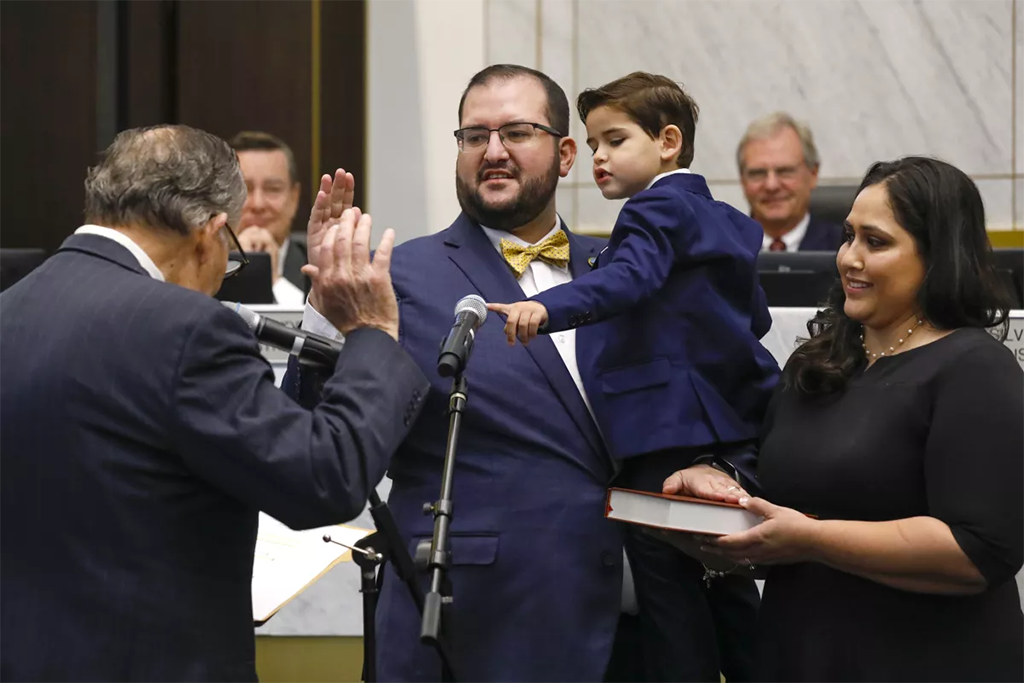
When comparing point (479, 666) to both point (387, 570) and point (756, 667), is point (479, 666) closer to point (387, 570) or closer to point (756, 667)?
point (387, 570)

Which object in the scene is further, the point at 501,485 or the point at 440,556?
the point at 501,485

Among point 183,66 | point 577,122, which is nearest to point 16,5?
point 183,66

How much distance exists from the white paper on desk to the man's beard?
0.69 metres

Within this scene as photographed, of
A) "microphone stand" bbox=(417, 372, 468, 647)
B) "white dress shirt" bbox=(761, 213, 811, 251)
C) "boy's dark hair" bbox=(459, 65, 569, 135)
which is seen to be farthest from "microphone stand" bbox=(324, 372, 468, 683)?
"white dress shirt" bbox=(761, 213, 811, 251)

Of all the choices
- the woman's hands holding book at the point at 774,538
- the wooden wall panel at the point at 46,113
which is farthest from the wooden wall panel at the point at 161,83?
the woman's hands holding book at the point at 774,538

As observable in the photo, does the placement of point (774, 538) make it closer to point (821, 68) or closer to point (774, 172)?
point (774, 172)

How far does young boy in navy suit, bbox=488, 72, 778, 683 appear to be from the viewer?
8.19 feet

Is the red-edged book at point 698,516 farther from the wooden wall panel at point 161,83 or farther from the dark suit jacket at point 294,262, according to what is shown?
the wooden wall panel at point 161,83

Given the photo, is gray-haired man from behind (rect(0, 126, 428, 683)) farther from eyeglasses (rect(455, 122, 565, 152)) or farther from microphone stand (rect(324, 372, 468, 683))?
eyeglasses (rect(455, 122, 565, 152))

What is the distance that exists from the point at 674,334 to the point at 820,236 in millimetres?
3118

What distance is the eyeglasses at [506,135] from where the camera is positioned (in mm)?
2686

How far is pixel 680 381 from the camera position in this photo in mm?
2539

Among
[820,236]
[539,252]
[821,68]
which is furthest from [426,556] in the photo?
[821,68]

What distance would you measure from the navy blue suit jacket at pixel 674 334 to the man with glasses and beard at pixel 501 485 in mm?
94
